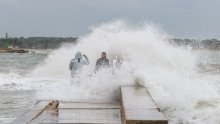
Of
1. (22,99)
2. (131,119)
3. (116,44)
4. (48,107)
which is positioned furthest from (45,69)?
(131,119)

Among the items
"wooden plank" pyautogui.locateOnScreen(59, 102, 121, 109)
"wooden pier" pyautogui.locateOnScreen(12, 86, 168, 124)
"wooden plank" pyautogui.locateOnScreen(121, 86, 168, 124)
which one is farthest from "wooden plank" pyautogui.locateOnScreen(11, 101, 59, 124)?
"wooden plank" pyautogui.locateOnScreen(121, 86, 168, 124)

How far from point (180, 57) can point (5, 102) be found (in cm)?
1123

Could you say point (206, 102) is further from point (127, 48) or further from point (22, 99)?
point (127, 48)

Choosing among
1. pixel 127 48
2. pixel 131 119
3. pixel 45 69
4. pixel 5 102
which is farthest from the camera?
pixel 45 69

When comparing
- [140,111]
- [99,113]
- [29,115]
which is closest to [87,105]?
[99,113]

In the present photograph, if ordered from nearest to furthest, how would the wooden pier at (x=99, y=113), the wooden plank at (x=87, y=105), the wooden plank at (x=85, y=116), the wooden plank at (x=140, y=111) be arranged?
1. the wooden plank at (x=140, y=111)
2. the wooden pier at (x=99, y=113)
3. the wooden plank at (x=85, y=116)
4. the wooden plank at (x=87, y=105)

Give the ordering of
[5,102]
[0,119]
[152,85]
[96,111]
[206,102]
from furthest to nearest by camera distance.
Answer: [5,102], [152,85], [206,102], [0,119], [96,111]

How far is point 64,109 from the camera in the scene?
9.49 m

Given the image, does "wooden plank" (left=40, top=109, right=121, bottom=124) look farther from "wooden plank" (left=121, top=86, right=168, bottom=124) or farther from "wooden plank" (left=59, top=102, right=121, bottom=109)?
"wooden plank" (left=59, top=102, right=121, bottom=109)

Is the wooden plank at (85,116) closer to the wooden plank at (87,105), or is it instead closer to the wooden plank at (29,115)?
the wooden plank at (29,115)

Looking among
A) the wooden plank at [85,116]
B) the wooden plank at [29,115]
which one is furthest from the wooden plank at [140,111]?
the wooden plank at [29,115]

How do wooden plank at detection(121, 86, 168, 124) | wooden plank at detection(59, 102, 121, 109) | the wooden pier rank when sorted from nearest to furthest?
wooden plank at detection(121, 86, 168, 124) < the wooden pier < wooden plank at detection(59, 102, 121, 109)

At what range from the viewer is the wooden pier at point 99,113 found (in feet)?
22.5

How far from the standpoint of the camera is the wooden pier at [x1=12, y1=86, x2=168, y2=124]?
684cm
